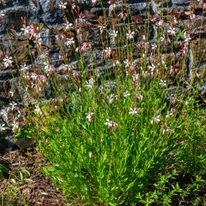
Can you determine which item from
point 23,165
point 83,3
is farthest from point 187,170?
point 83,3

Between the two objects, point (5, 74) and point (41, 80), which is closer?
point (41, 80)

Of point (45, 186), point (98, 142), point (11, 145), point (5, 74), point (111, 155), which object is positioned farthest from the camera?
point (11, 145)

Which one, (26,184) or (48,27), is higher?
(48,27)

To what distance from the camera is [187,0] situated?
4.07m

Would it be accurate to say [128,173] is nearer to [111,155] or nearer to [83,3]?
[111,155]

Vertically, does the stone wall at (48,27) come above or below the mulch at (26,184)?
above

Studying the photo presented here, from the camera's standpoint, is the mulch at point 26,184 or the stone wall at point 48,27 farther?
the stone wall at point 48,27

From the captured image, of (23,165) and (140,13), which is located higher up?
(140,13)

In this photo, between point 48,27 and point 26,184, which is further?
point 48,27

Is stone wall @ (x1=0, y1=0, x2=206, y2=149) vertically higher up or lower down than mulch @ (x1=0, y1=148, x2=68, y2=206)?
higher up

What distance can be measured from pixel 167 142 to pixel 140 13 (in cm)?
150

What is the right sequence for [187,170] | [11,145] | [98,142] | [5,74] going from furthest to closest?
1. [11,145]
2. [5,74]
3. [187,170]
4. [98,142]

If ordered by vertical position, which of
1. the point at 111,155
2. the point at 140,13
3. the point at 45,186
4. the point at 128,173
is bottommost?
the point at 45,186

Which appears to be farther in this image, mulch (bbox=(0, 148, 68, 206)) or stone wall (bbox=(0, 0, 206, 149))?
stone wall (bbox=(0, 0, 206, 149))
